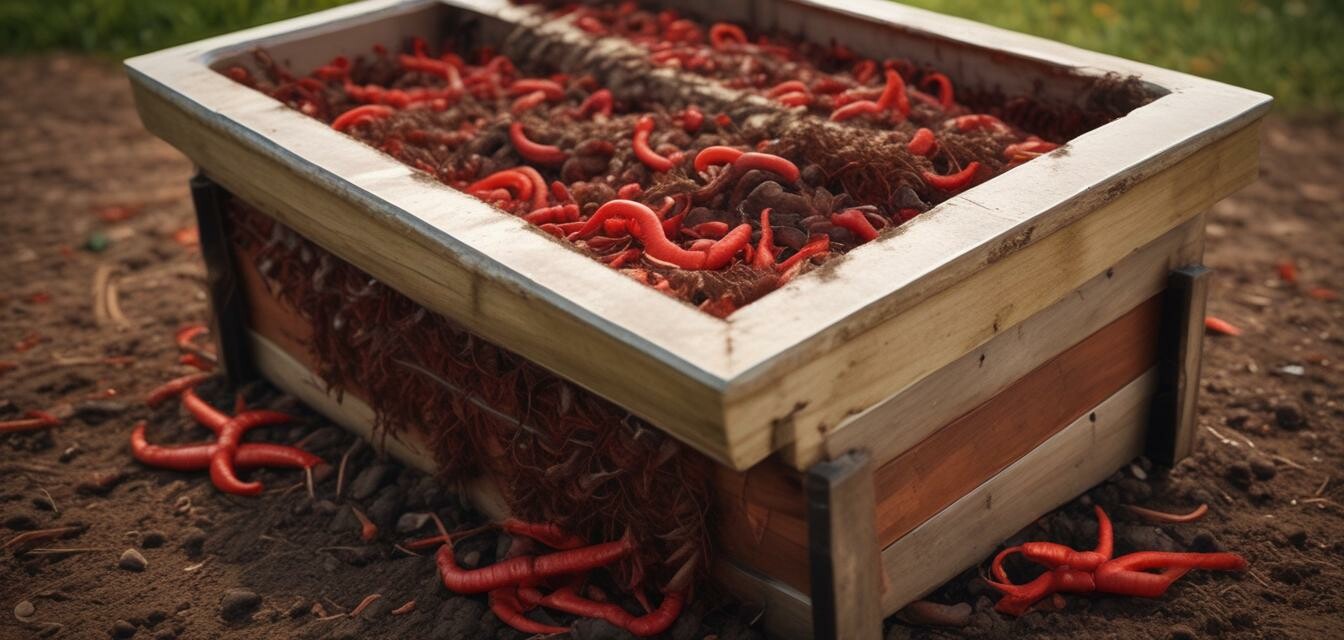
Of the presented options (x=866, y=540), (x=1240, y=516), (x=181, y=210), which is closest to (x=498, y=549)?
(x=866, y=540)

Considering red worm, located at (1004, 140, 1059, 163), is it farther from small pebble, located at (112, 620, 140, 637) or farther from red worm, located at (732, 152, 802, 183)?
small pebble, located at (112, 620, 140, 637)

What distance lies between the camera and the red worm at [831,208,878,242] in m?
2.90

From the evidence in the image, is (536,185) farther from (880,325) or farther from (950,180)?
(880,325)

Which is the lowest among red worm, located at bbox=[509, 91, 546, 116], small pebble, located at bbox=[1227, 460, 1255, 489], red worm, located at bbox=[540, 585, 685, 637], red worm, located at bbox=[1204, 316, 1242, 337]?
small pebble, located at bbox=[1227, 460, 1255, 489]

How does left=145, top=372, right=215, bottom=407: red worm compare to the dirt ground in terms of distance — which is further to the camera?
left=145, top=372, right=215, bottom=407: red worm

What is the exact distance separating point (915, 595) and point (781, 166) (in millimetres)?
996

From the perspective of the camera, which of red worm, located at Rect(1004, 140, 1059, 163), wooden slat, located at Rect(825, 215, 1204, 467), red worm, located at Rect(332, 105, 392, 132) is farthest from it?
red worm, located at Rect(332, 105, 392, 132)

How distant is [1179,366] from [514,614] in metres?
1.69

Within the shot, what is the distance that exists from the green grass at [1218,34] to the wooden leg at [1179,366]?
2933 millimetres

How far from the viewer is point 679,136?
3.60 metres

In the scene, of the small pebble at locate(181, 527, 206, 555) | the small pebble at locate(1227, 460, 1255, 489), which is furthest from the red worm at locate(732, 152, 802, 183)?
the small pebble at locate(181, 527, 206, 555)

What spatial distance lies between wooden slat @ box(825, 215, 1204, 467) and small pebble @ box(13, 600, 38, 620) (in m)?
1.91

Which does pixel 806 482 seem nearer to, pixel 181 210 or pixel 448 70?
pixel 448 70

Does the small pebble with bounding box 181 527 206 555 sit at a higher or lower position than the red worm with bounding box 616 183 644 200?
lower
